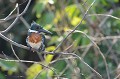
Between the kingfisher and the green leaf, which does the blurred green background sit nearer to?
the green leaf

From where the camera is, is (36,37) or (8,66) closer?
(36,37)

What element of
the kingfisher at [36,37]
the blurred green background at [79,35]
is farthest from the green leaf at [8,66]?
the kingfisher at [36,37]

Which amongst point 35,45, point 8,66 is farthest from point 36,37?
point 8,66

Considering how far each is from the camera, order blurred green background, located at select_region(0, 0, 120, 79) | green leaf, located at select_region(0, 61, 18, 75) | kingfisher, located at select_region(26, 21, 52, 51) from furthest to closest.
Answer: blurred green background, located at select_region(0, 0, 120, 79) < green leaf, located at select_region(0, 61, 18, 75) < kingfisher, located at select_region(26, 21, 52, 51)

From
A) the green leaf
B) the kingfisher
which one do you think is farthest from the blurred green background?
the kingfisher

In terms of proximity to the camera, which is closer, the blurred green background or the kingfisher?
the kingfisher

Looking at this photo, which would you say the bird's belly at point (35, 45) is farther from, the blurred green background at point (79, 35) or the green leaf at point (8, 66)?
the blurred green background at point (79, 35)

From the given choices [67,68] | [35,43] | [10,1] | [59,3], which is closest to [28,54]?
[10,1]

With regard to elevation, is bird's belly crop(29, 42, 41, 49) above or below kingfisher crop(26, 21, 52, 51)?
below

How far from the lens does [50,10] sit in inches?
220

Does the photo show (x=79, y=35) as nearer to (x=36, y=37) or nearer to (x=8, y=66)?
(x=8, y=66)

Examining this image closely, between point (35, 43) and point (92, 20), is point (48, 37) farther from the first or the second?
point (35, 43)

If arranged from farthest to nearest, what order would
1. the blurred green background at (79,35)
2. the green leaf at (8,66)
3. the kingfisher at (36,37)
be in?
the blurred green background at (79,35) < the green leaf at (8,66) < the kingfisher at (36,37)

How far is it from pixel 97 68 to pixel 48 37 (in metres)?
0.69
